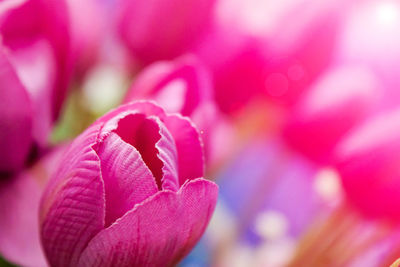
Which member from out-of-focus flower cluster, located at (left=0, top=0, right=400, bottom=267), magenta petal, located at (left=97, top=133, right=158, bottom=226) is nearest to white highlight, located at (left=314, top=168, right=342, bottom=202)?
out-of-focus flower cluster, located at (left=0, top=0, right=400, bottom=267)

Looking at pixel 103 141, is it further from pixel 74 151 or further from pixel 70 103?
pixel 70 103

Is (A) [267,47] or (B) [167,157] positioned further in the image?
(A) [267,47]

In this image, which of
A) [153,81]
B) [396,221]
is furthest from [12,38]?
[396,221]

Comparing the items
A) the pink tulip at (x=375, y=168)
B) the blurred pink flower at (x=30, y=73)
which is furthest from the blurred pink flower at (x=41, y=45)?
the pink tulip at (x=375, y=168)

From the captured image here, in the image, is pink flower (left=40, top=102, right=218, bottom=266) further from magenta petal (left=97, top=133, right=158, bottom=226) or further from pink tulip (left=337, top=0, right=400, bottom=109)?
pink tulip (left=337, top=0, right=400, bottom=109)

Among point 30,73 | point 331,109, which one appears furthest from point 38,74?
point 331,109

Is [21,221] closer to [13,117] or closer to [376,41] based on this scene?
[13,117]

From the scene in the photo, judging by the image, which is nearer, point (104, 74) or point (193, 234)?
point (193, 234)
